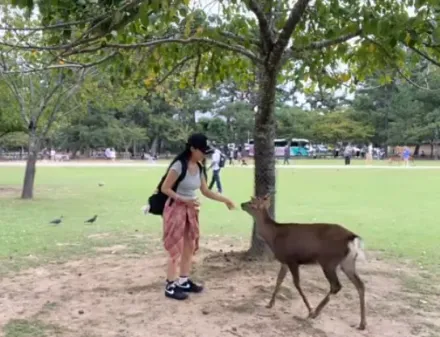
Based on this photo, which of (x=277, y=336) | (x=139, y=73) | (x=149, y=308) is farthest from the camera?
(x=139, y=73)

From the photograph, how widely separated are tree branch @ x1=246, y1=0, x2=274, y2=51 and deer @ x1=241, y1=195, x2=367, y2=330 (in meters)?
2.44

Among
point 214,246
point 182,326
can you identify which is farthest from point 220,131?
point 182,326

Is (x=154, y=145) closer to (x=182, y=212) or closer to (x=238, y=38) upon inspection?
(x=238, y=38)

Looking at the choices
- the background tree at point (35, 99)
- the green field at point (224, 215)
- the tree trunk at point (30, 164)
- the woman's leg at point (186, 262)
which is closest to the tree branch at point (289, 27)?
the woman's leg at point (186, 262)

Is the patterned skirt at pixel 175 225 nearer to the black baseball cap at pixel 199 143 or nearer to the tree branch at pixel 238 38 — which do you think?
the black baseball cap at pixel 199 143

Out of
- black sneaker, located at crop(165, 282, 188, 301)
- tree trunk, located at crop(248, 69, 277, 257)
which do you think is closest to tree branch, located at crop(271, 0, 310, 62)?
tree trunk, located at crop(248, 69, 277, 257)

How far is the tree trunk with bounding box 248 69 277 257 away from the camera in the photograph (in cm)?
737

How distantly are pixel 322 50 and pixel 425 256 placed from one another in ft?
11.2

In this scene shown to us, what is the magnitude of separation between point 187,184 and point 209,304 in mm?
1206

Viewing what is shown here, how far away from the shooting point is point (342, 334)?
520cm

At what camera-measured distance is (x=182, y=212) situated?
234 inches

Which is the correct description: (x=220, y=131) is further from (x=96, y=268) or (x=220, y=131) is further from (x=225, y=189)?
(x=96, y=268)

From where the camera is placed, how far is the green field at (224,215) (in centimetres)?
959

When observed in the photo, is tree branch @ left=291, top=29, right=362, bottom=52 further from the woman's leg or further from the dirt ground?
the woman's leg
